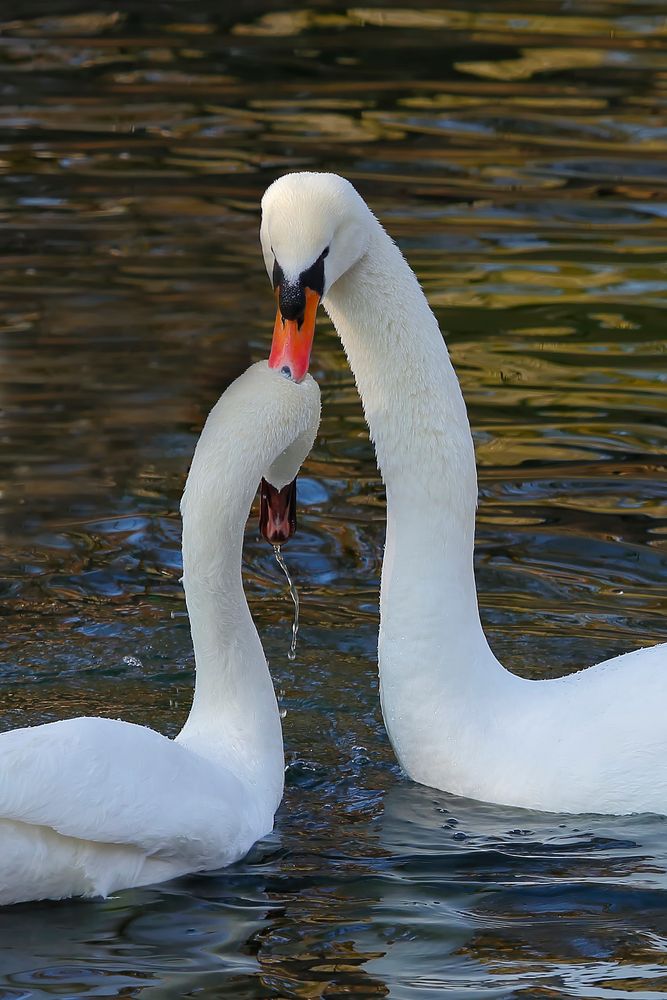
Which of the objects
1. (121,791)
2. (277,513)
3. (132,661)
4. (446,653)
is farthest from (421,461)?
(132,661)

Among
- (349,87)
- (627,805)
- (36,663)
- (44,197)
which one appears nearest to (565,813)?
(627,805)

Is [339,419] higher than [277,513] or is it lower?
lower

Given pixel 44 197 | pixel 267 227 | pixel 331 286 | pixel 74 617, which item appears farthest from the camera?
pixel 44 197

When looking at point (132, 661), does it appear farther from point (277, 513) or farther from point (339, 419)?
point (339, 419)

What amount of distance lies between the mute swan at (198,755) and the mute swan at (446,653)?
0.35 meters

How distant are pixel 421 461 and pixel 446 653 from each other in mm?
592

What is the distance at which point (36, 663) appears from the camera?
730 cm

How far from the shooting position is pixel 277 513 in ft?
19.7

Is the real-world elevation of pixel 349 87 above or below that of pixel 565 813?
above

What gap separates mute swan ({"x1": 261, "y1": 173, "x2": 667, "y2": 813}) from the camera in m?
5.89

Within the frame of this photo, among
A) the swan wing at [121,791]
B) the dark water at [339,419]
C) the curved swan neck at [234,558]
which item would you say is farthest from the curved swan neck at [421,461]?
the swan wing at [121,791]

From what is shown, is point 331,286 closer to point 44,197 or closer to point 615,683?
point 615,683

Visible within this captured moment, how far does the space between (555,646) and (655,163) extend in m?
8.12

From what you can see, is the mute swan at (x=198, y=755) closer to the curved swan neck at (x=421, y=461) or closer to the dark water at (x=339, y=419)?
the dark water at (x=339, y=419)
